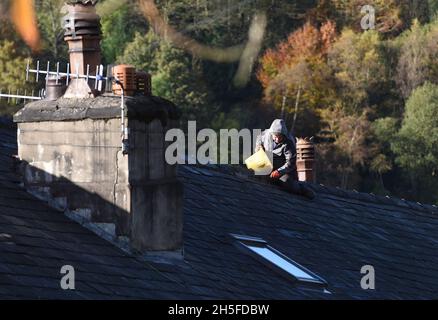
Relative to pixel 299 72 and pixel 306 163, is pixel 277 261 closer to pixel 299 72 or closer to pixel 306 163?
pixel 306 163

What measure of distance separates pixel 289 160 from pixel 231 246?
5346 millimetres

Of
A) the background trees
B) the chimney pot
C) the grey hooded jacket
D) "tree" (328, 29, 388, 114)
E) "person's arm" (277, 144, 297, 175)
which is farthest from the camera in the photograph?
"tree" (328, 29, 388, 114)

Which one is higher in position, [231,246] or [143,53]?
[231,246]

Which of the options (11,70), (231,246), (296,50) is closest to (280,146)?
(231,246)

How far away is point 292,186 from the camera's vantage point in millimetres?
32281

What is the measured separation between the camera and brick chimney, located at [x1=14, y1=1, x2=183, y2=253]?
24.0m

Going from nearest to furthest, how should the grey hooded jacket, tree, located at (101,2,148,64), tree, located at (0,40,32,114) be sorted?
the grey hooded jacket < tree, located at (0,40,32,114) < tree, located at (101,2,148,64)

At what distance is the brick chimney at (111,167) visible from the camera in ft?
78.7

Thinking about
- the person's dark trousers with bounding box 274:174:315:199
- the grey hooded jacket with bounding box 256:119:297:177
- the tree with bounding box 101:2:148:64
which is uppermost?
the grey hooded jacket with bounding box 256:119:297:177

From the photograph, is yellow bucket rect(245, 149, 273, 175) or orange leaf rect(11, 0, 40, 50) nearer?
yellow bucket rect(245, 149, 273, 175)

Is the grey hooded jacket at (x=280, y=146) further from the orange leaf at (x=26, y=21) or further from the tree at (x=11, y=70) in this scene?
the orange leaf at (x=26, y=21)

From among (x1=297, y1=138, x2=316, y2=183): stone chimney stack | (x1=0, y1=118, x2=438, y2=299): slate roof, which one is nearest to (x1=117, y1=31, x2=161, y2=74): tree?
(x1=297, y1=138, x2=316, y2=183): stone chimney stack

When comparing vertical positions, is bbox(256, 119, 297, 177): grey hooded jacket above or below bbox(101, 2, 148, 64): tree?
above

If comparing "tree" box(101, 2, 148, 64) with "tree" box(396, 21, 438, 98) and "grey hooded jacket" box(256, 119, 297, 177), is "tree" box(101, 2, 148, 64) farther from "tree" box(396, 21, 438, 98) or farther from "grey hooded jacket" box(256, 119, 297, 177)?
"grey hooded jacket" box(256, 119, 297, 177)
